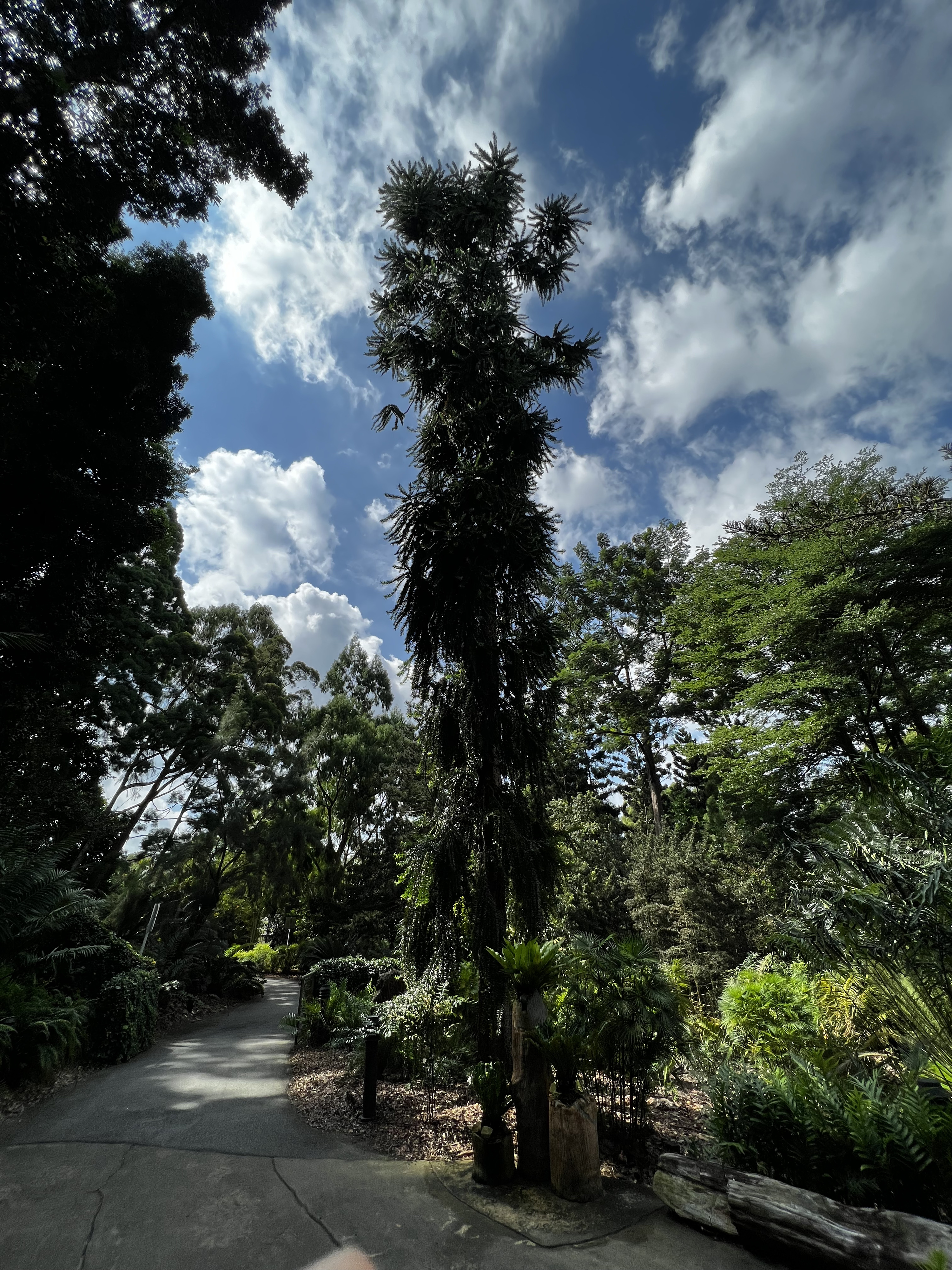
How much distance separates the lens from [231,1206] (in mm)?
3752

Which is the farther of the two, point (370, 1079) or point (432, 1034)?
point (432, 1034)

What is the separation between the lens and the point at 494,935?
17.6 feet

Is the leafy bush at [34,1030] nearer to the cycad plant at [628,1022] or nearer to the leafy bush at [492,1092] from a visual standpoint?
the leafy bush at [492,1092]

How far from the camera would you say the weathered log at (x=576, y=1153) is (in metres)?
4.02

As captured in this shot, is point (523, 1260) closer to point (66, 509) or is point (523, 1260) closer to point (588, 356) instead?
point (588, 356)

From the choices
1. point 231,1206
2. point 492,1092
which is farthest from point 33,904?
point 492,1092

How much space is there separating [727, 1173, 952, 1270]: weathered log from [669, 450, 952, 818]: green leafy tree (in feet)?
23.9

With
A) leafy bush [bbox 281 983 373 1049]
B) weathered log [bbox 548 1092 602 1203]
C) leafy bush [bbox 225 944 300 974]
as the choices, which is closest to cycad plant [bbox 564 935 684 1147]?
weathered log [bbox 548 1092 602 1203]

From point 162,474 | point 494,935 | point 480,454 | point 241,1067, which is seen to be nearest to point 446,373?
point 480,454

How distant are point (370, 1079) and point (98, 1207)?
2.59 metres

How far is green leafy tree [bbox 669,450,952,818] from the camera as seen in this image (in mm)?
9516

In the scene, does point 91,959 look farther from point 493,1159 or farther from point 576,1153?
point 576,1153

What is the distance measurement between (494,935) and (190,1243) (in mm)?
3000

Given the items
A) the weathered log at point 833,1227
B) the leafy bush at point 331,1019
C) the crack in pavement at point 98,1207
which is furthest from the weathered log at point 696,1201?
the leafy bush at point 331,1019
